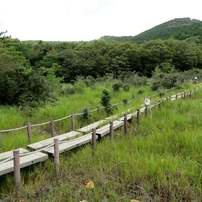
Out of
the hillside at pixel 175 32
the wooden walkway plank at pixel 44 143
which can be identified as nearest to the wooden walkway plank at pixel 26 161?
the wooden walkway plank at pixel 44 143

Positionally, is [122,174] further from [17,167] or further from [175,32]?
[175,32]

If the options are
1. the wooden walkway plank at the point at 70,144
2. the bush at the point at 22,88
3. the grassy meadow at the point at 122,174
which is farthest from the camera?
the bush at the point at 22,88

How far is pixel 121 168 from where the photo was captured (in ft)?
10.0

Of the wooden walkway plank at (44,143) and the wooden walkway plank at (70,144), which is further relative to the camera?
the wooden walkway plank at (44,143)

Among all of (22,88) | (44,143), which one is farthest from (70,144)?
(22,88)

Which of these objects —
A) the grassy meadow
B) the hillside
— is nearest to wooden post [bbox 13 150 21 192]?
the grassy meadow

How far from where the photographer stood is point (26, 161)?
3088 millimetres

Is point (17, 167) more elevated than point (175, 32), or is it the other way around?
point (175, 32)

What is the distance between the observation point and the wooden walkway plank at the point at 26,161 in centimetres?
284

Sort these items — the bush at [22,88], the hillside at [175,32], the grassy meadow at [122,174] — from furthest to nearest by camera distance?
1. the hillside at [175,32]
2. the bush at [22,88]
3. the grassy meadow at [122,174]

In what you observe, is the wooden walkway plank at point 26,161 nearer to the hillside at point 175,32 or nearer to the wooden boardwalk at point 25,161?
the wooden boardwalk at point 25,161

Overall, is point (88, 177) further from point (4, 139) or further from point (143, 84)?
point (143, 84)

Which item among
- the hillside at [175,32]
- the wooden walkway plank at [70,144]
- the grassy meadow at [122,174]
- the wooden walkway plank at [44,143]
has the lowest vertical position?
the grassy meadow at [122,174]

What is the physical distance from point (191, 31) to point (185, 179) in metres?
55.2
